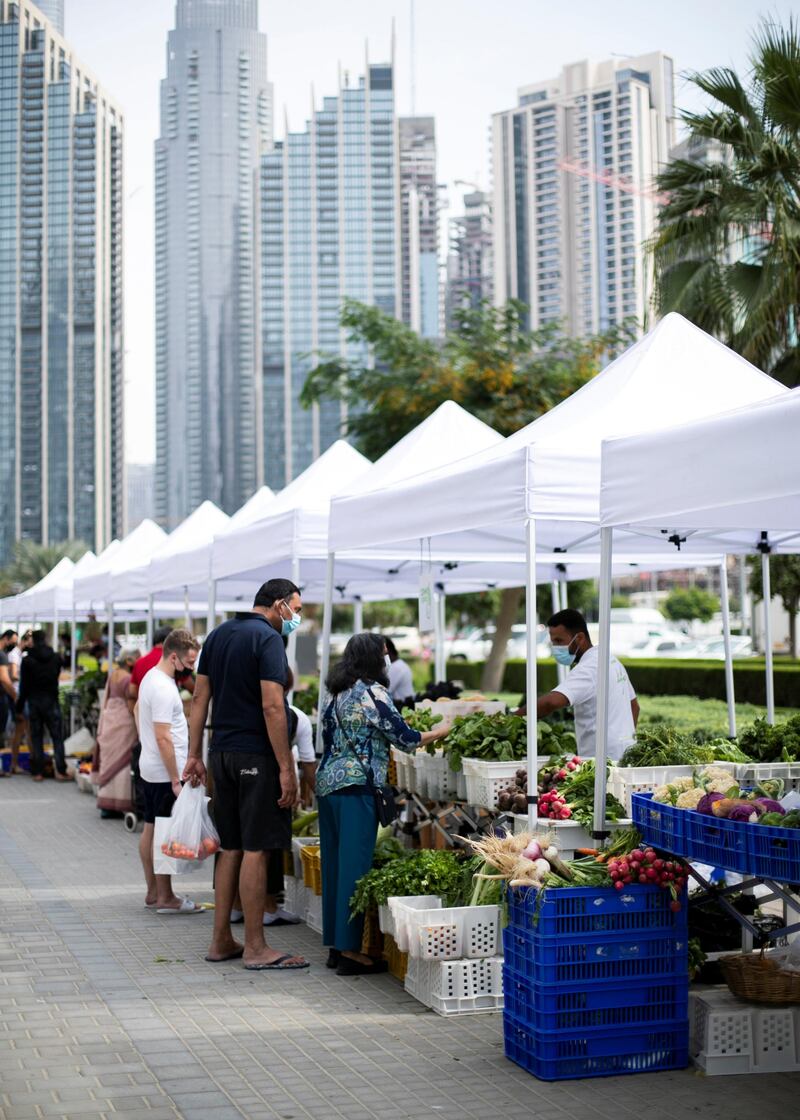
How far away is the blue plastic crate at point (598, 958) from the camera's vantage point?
5.03 metres

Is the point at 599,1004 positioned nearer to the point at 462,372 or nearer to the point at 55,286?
the point at 462,372

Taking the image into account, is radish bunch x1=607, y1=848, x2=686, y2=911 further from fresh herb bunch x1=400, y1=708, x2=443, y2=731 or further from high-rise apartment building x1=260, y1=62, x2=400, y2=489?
high-rise apartment building x1=260, y1=62, x2=400, y2=489

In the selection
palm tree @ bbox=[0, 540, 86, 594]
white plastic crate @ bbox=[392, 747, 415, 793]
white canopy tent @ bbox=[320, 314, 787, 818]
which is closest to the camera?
white canopy tent @ bbox=[320, 314, 787, 818]

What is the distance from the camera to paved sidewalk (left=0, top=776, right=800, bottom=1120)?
4699mm

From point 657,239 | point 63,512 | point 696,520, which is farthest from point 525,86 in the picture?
point 696,520

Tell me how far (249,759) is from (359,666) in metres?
0.74

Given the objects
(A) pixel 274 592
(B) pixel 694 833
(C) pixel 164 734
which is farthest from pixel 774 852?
(C) pixel 164 734

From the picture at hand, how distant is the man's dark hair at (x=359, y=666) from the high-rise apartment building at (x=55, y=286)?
4440 inches

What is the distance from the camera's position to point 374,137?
452ft

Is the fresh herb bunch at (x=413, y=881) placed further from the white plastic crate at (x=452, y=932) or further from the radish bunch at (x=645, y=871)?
the radish bunch at (x=645, y=871)

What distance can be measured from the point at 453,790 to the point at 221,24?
17121 centimetres

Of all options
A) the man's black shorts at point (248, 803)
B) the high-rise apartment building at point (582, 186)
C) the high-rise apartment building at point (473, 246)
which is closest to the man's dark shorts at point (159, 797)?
the man's black shorts at point (248, 803)

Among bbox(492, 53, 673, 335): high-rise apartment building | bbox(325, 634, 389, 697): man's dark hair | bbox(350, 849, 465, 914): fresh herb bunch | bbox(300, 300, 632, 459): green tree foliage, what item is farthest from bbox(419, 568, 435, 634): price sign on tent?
bbox(492, 53, 673, 335): high-rise apartment building

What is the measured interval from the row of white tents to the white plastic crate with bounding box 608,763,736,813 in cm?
53
